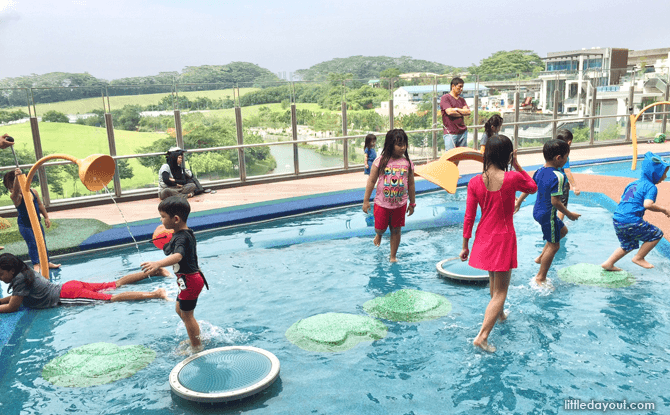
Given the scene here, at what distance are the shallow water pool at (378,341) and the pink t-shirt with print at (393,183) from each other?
0.85 metres

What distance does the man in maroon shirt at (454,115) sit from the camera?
9.61 m

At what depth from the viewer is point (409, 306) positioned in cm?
519

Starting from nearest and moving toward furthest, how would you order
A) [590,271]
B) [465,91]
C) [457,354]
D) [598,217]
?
[457,354] < [590,271] < [598,217] < [465,91]

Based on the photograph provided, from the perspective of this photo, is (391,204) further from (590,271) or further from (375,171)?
(590,271)

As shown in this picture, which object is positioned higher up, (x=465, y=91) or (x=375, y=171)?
(x=465, y=91)

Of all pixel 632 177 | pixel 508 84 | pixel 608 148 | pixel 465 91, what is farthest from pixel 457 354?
pixel 608 148

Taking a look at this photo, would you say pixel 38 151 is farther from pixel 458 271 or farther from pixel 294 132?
pixel 458 271

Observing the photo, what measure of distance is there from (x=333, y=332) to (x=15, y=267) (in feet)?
10.8

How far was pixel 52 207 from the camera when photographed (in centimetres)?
1052

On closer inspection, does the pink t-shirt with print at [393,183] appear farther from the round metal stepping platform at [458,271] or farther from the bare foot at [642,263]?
the bare foot at [642,263]

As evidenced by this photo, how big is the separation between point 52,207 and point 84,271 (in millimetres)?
4572

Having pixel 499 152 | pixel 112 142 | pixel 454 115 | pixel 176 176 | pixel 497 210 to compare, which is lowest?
pixel 176 176

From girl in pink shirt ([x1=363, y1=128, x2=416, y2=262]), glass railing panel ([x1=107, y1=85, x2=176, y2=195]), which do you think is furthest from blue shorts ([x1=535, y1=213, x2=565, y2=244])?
glass railing panel ([x1=107, y1=85, x2=176, y2=195])

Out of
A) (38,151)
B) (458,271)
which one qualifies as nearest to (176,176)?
(38,151)
